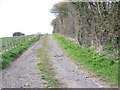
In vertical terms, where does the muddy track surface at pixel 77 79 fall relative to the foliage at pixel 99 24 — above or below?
below

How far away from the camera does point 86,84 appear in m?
10.2

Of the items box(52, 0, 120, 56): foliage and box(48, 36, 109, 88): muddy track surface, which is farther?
box(52, 0, 120, 56): foliage

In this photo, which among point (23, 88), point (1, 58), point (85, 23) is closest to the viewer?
point (23, 88)

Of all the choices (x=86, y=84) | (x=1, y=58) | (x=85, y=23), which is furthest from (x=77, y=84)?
(x=85, y=23)

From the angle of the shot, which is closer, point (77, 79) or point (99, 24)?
point (77, 79)

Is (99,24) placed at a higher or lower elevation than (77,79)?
higher

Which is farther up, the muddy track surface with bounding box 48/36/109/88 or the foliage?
the foliage

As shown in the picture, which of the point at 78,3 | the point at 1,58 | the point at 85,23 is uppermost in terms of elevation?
the point at 78,3

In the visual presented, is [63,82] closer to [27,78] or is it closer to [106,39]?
[27,78]

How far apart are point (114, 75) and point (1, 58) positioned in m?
8.92

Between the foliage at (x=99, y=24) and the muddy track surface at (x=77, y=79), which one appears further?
the foliage at (x=99, y=24)

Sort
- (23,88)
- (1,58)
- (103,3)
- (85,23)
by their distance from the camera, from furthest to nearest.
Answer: (85,23) < (1,58) < (103,3) < (23,88)

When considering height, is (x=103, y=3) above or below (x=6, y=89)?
above

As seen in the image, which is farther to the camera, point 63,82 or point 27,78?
point 27,78
